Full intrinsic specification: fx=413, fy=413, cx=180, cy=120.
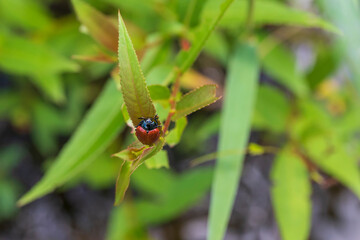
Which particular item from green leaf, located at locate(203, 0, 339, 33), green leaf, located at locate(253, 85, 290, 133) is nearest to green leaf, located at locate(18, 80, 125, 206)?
green leaf, located at locate(203, 0, 339, 33)

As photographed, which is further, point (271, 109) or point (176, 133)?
point (271, 109)

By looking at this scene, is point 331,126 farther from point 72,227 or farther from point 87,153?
point 72,227

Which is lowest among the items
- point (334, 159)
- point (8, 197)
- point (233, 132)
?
point (8, 197)

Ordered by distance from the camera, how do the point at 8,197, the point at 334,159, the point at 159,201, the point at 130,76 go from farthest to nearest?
the point at 8,197, the point at 159,201, the point at 334,159, the point at 130,76

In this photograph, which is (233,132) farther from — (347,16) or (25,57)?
(25,57)

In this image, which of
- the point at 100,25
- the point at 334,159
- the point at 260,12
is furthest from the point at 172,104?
the point at 334,159

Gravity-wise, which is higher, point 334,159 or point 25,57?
point 25,57
